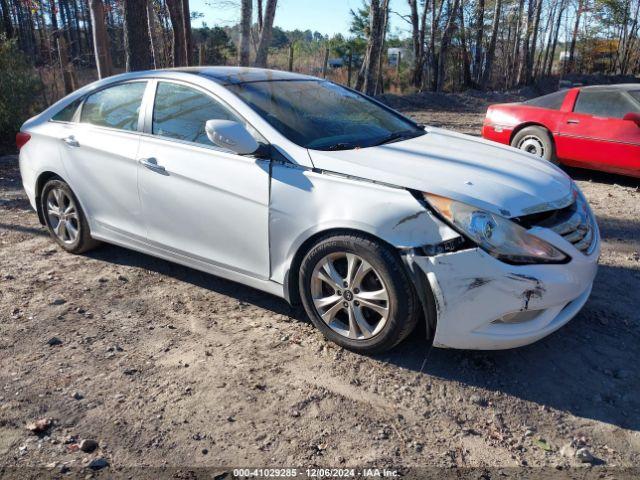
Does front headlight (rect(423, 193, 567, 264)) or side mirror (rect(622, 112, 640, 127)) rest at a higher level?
side mirror (rect(622, 112, 640, 127))

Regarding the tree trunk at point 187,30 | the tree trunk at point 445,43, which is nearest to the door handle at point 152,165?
the tree trunk at point 187,30

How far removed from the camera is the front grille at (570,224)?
3068 mm

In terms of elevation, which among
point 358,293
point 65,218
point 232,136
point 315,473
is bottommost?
point 315,473

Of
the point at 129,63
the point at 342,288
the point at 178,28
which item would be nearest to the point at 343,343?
the point at 342,288

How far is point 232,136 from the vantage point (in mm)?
3316

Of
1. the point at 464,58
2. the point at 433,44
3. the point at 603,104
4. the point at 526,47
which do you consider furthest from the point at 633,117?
the point at 526,47

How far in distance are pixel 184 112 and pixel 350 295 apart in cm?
181

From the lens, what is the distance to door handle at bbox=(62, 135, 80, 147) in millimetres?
4477

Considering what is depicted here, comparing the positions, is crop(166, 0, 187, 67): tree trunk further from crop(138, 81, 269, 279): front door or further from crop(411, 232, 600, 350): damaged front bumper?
crop(411, 232, 600, 350): damaged front bumper

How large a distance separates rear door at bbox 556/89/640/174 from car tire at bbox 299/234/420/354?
5.23 m

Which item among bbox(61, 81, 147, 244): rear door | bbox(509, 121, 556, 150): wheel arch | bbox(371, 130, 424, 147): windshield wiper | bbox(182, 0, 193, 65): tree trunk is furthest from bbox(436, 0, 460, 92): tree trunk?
bbox(61, 81, 147, 244): rear door

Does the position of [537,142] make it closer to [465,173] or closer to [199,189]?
[465,173]

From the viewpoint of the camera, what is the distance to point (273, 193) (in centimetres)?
337

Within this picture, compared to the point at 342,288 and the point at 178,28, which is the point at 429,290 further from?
the point at 178,28
